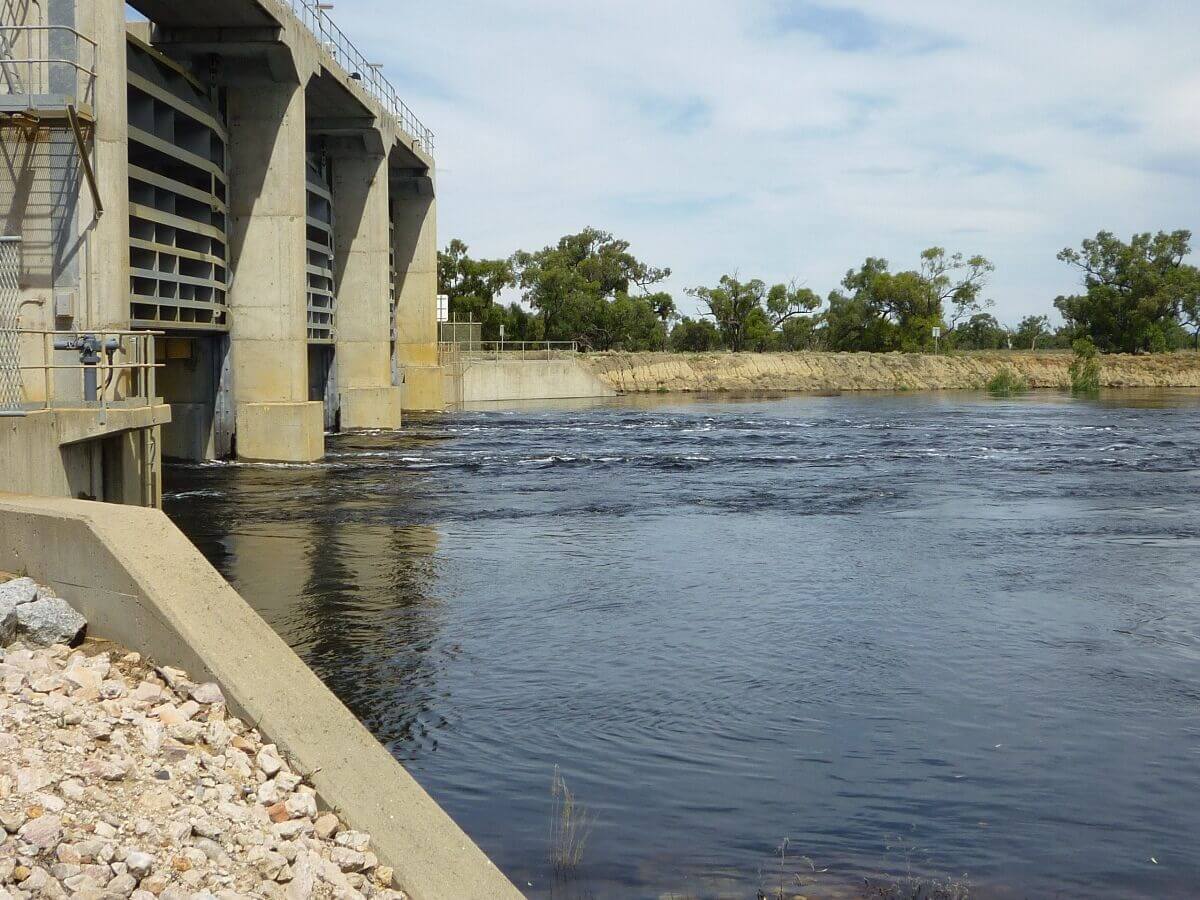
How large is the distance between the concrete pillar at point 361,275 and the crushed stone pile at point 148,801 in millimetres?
40025

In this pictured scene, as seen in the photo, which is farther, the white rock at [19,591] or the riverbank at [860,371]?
the riverbank at [860,371]

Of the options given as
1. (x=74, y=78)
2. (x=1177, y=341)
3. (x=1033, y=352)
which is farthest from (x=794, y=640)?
(x=1177, y=341)

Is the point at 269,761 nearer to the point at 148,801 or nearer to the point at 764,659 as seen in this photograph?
the point at 148,801

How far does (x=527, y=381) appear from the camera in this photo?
81.0 meters

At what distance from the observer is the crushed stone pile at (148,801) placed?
6.37 m

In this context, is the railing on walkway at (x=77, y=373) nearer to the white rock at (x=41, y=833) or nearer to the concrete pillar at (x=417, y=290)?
the white rock at (x=41, y=833)

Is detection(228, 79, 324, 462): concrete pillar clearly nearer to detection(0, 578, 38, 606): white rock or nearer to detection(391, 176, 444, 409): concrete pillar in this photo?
detection(0, 578, 38, 606): white rock

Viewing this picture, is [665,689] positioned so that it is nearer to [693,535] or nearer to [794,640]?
[794,640]

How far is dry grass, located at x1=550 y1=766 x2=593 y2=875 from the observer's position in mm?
8102

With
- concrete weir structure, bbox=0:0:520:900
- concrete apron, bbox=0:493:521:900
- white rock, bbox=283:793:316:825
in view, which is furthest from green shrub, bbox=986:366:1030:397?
white rock, bbox=283:793:316:825

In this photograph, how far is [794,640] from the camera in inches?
550

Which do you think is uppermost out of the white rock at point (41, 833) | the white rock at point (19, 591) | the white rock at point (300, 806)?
the white rock at point (19, 591)

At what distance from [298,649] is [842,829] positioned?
6.47 metres

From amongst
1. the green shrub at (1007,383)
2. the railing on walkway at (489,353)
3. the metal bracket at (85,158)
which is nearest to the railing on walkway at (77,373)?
the metal bracket at (85,158)
